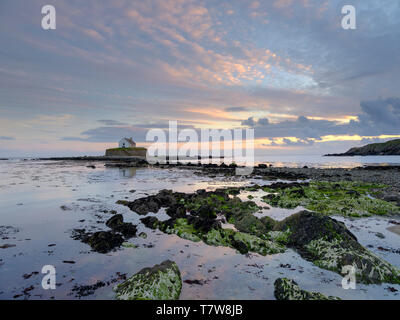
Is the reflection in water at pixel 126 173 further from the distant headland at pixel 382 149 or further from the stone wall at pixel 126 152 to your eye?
the distant headland at pixel 382 149

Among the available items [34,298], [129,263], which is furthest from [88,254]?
[34,298]

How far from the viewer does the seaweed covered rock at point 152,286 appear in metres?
5.58

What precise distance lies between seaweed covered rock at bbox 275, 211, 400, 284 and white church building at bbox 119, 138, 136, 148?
128m

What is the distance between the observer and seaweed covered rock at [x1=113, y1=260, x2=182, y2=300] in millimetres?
5582

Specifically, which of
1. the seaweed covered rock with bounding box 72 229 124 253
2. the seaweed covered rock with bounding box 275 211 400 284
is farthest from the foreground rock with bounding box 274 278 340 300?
the seaweed covered rock with bounding box 72 229 124 253

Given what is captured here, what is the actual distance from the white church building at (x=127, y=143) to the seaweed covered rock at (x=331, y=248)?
128m

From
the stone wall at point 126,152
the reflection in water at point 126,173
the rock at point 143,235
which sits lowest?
the rock at point 143,235

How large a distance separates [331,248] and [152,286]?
6658 mm

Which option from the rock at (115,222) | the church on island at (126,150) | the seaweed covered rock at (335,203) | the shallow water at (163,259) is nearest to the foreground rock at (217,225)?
the shallow water at (163,259)

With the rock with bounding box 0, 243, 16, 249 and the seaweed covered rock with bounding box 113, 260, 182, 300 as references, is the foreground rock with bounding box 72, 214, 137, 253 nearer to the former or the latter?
the rock with bounding box 0, 243, 16, 249

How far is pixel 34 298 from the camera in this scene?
18.5ft

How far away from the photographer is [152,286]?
18.9 ft

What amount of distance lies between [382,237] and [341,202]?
23.6 ft

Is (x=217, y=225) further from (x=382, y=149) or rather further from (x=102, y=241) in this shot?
(x=382, y=149)
